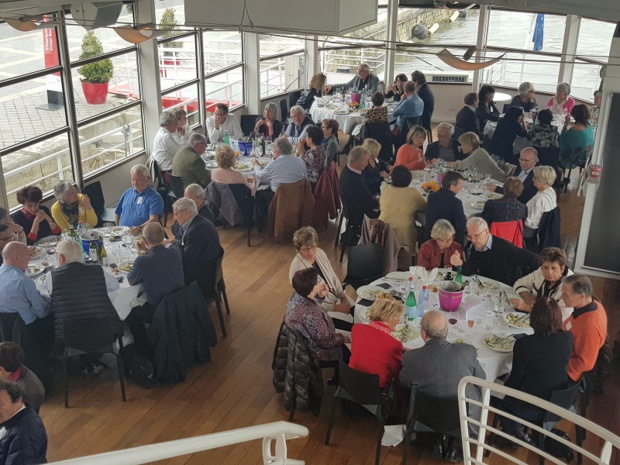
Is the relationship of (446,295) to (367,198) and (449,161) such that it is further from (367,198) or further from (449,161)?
(449,161)

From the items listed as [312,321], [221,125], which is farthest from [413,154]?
[312,321]

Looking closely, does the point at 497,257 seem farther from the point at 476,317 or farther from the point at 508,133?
the point at 508,133

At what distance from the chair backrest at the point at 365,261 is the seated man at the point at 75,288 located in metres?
2.18

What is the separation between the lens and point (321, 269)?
230 inches

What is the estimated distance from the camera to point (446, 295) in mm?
5223

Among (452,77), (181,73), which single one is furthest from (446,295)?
(452,77)

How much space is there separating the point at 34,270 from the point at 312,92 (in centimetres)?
684

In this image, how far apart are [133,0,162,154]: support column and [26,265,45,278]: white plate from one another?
4.26 meters

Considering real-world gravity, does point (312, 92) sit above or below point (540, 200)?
above

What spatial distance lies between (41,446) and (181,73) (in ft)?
25.9

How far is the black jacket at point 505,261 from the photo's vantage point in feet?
19.0

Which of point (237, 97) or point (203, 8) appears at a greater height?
point (203, 8)

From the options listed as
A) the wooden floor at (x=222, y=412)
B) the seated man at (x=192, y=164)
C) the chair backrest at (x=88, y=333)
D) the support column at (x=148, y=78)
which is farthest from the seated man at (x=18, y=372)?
the support column at (x=148, y=78)

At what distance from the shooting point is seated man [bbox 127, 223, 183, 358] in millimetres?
5648
